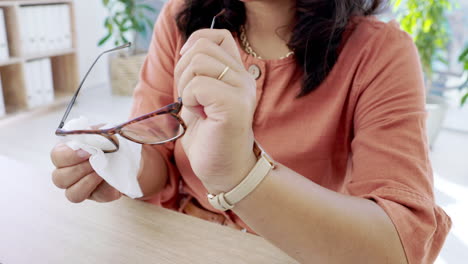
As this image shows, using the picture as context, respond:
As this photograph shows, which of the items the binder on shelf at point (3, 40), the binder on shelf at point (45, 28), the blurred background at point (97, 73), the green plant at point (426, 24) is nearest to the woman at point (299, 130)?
the blurred background at point (97, 73)

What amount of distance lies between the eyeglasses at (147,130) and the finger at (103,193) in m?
0.09

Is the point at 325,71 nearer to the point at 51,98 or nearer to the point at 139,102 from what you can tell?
the point at 139,102

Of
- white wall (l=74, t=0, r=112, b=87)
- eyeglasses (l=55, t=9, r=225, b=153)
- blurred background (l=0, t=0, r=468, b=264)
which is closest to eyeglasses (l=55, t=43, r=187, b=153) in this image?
eyeglasses (l=55, t=9, r=225, b=153)

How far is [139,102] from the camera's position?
3.07 feet

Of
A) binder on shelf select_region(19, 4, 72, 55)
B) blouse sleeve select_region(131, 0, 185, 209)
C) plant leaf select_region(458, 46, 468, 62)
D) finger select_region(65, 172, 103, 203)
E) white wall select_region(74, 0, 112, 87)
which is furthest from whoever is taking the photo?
white wall select_region(74, 0, 112, 87)

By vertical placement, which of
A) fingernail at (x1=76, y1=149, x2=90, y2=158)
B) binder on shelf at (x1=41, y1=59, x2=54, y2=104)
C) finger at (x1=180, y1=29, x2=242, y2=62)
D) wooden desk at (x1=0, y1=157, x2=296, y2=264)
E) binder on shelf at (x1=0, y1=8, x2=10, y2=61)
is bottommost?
binder on shelf at (x1=41, y1=59, x2=54, y2=104)

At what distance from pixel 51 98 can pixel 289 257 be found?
2924 millimetres

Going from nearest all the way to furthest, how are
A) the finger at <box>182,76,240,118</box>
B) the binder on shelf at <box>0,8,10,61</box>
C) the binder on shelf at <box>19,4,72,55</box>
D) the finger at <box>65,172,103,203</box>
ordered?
the finger at <box>182,76,240,118</box>
the finger at <box>65,172,103,203</box>
the binder on shelf at <box>0,8,10,61</box>
the binder on shelf at <box>19,4,72,55</box>

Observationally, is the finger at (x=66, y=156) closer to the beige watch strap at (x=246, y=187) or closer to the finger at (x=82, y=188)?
the finger at (x=82, y=188)

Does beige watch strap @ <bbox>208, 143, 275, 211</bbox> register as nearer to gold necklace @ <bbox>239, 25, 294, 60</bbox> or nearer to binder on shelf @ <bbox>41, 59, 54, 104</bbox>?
gold necklace @ <bbox>239, 25, 294, 60</bbox>

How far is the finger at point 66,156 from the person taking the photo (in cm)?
68

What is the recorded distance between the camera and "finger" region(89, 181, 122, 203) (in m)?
0.73

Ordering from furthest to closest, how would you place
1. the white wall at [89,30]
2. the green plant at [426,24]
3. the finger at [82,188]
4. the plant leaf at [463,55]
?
1. the white wall at [89,30]
2. the green plant at [426,24]
3. the plant leaf at [463,55]
4. the finger at [82,188]

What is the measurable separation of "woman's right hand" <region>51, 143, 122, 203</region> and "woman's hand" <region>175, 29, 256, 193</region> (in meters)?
0.25
